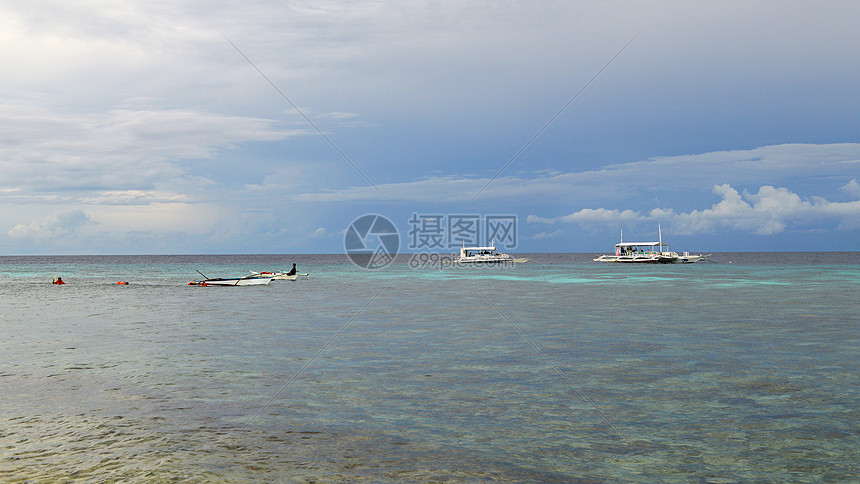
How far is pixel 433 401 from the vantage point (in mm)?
14320

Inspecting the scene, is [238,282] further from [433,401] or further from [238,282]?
[433,401]

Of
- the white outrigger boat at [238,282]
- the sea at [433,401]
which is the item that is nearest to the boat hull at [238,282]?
the white outrigger boat at [238,282]

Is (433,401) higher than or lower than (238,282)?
lower

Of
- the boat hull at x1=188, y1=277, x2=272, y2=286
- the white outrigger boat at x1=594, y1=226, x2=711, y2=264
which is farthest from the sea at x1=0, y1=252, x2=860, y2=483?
the white outrigger boat at x1=594, y1=226, x2=711, y2=264

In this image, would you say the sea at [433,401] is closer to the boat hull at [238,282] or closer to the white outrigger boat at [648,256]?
the boat hull at [238,282]

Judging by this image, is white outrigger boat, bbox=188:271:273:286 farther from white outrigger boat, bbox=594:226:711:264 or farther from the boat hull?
white outrigger boat, bbox=594:226:711:264

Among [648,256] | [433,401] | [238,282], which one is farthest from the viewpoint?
[648,256]

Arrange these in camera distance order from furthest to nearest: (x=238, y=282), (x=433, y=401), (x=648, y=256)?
(x=648, y=256)
(x=238, y=282)
(x=433, y=401)

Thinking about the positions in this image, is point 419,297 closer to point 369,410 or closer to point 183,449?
point 369,410

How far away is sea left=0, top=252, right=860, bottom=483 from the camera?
9844mm

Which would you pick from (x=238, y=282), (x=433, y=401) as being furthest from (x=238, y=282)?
(x=433, y=401)

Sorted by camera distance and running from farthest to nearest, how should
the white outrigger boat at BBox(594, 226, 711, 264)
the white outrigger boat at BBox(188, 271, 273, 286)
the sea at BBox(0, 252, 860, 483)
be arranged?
the white outrigger boat at BBox(594, 226, 711, 264) → the white outrigger boat at BBox(188, 271, 273, 286) → the sea at BBox(0, 252, 860, 483)

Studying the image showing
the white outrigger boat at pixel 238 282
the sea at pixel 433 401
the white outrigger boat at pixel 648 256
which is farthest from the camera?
the white outrigger boat at pixel 648 256

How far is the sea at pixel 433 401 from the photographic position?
9844 millimetres
